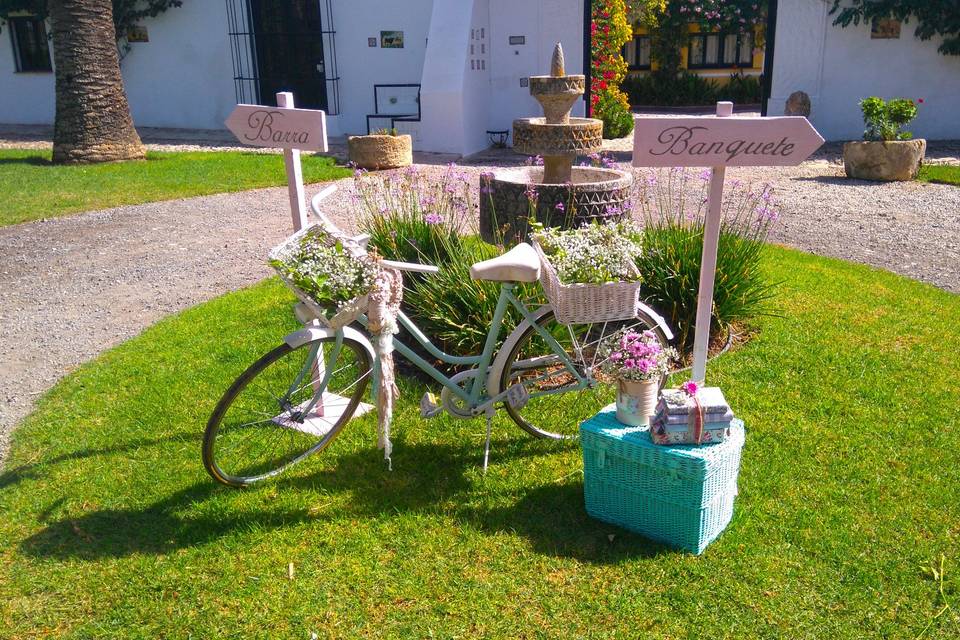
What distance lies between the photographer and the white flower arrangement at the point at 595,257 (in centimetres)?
323

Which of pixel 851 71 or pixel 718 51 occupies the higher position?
pixel 718 51

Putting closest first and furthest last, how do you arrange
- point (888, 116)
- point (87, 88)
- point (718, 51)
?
point (888, 116), point (87, 88), point (718, 51)

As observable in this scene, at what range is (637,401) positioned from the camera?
316cm

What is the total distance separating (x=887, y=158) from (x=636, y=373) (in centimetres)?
910

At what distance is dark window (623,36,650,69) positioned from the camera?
79.4 ft

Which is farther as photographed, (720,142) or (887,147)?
(887,147)

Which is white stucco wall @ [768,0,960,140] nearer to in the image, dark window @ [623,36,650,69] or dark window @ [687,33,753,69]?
dark window @ [687,33,753,69]

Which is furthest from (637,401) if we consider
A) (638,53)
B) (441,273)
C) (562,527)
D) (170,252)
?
(638,53)

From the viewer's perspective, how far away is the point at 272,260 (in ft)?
10.00

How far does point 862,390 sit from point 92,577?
3.75m

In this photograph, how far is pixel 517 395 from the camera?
356 centimetres

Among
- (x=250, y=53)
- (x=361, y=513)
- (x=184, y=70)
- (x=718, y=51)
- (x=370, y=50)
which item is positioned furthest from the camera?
(x=718, y=51)

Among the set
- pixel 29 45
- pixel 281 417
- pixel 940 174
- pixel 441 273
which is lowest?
pixel 281 417

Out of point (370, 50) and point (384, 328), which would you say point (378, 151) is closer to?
point (370, 50)
